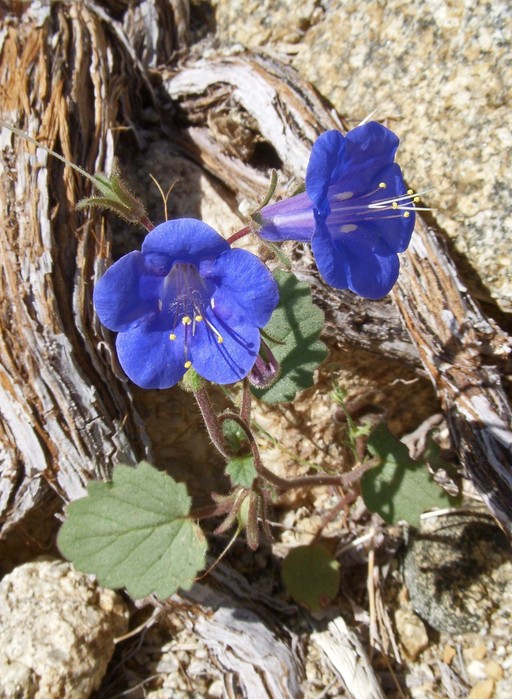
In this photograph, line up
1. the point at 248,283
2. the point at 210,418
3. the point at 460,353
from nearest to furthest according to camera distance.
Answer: the point at 248,283 → the point at 210,418 → the point at 460,353

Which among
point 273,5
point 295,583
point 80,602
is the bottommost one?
point 295,583

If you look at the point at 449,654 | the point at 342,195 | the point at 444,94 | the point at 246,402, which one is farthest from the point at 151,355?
the point at 449,654

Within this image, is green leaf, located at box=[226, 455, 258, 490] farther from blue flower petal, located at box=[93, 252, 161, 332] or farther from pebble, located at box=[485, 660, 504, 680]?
pebble, located at box=[485, 660, 504, 680]

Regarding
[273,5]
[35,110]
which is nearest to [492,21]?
[273,5]

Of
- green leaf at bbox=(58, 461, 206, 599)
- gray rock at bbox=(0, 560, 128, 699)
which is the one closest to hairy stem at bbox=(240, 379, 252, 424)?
green leaf at bbox=(58, 461, 206, 599)

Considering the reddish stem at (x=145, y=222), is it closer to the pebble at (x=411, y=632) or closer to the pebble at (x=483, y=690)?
the pebble at (x=411, y=632)

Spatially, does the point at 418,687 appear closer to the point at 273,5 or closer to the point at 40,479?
the point at 40,479

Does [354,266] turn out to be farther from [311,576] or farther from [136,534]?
[311,576]
